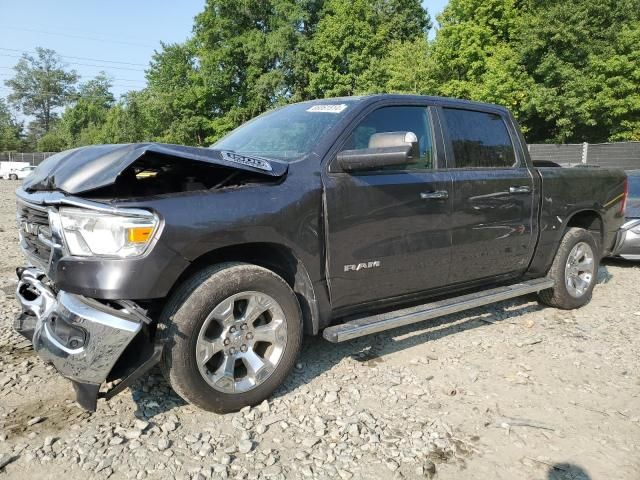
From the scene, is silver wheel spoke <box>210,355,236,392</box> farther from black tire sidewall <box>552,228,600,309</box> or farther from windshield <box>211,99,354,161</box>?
black tire sidewall <box>552,228,600,309</box>

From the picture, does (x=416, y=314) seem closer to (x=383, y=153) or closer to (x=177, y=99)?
(x=383, y=153)

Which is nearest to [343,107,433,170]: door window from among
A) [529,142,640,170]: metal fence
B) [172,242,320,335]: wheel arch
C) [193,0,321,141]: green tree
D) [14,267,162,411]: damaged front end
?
[172,242,320,335]: wheel arch

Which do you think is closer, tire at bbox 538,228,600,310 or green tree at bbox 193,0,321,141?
tire at bbox 538,228,600,310

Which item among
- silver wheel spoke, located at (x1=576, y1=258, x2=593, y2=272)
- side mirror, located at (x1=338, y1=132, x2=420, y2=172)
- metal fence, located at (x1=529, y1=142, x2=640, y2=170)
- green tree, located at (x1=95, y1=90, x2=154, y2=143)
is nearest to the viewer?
side mirror, located at (x1=338, y1=132, x2=420, y2=172)

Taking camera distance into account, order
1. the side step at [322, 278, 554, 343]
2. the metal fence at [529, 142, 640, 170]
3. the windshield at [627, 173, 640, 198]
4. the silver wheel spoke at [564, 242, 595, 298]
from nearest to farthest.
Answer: the side step at [322, 278, 554, 343], the silver wheel spoke at [564, 242, 595, 298], the windshield at [627, 173, 640, 198], the metal fence at [529, 142, 640, 170]

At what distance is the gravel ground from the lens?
251cm

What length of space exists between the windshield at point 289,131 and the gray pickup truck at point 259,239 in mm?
18

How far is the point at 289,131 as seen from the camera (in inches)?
145

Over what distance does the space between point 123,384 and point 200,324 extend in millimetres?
470

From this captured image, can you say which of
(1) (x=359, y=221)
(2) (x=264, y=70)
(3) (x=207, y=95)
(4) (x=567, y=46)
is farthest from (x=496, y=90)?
(1) (x=359, y=221)

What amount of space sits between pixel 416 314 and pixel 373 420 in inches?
35.5

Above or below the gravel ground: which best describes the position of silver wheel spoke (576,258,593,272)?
above

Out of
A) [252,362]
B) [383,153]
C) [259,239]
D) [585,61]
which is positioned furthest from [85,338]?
[585,61]

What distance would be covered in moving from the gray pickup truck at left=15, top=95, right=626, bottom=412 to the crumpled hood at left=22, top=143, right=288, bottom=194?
11mm
